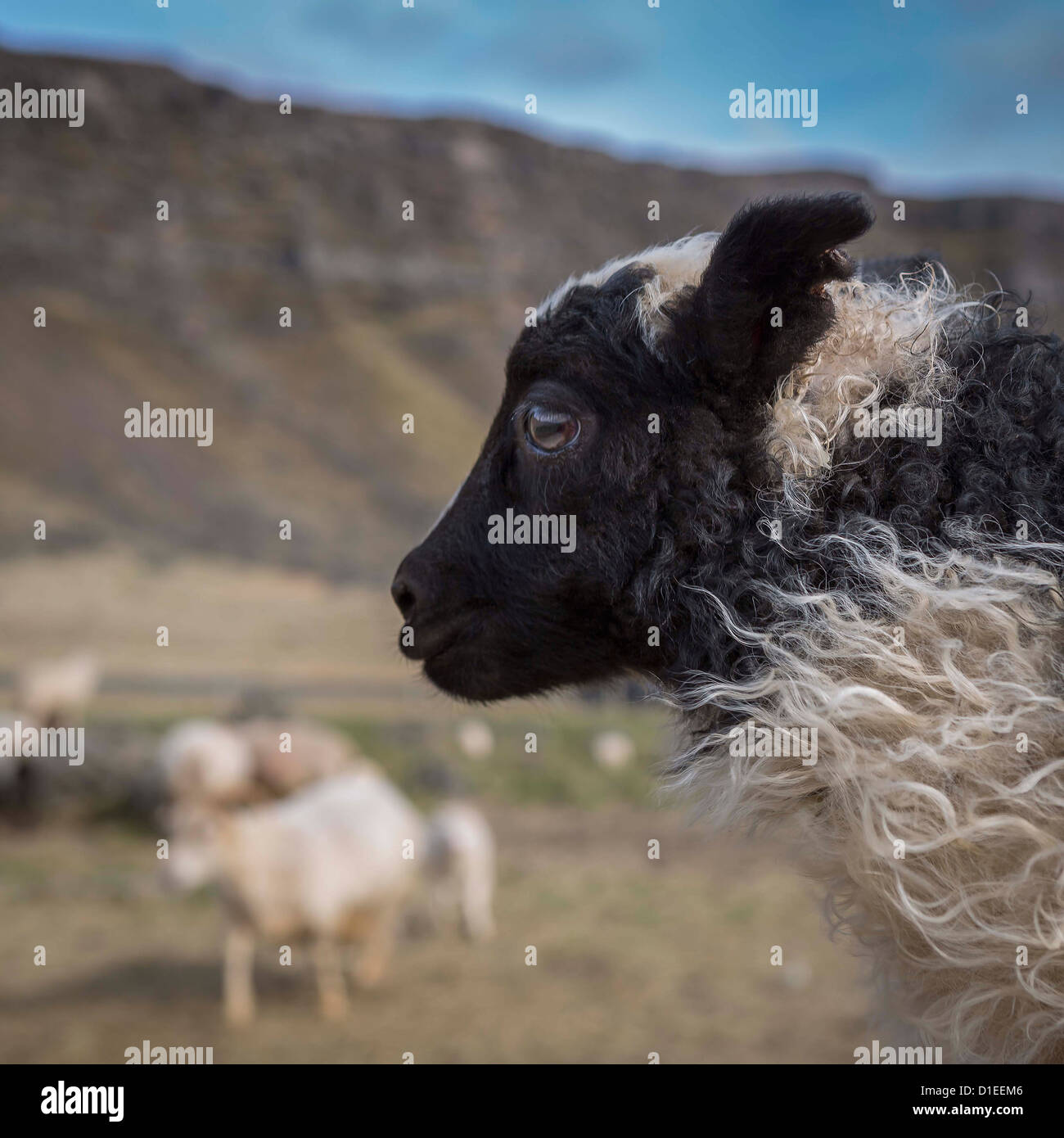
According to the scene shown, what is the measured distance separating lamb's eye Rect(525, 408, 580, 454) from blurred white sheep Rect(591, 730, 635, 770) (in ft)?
40.8

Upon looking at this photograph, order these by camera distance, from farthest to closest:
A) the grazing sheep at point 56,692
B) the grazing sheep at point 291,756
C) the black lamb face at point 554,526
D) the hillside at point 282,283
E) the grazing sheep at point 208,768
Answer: the hillside at point 282,283 < the grazing sheep at point 56,692 < the grazing sheep at point 291,756 < the grazing sheep at point 208,768 < the black lamb face at point 554,526

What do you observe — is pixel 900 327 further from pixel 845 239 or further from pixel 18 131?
pixel 18 131

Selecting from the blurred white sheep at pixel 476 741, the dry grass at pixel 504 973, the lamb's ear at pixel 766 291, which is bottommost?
the dry grass at pixel 504 973

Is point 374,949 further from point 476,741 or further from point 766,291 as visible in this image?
point 766,291

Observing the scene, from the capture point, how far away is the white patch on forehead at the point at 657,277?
2.49 meters

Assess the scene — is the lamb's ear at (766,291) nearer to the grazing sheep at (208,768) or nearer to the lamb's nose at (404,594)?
the lamb's nose at (404,594)

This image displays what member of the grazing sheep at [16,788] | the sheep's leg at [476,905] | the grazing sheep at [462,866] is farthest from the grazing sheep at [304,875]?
the grazing sheep at [16,788]

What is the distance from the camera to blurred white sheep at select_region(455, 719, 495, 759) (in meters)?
14.7

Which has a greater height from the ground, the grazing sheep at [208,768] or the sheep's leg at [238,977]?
A: the grazing sheep at [208,768]

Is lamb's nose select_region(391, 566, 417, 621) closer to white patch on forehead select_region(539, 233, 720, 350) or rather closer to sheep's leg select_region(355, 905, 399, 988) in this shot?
white patch on forehead select_region(539, 233, 720, 350)

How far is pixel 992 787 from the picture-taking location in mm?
2051

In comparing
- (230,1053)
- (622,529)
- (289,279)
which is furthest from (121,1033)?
(289,279)

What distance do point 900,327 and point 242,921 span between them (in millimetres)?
7695

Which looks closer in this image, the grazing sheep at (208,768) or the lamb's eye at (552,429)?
the lamb's eye at (552,429)
